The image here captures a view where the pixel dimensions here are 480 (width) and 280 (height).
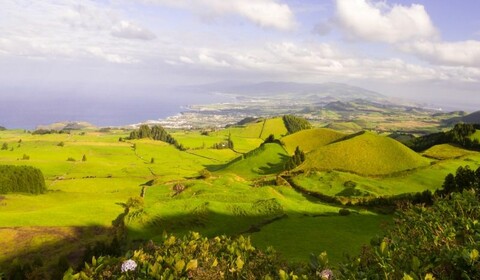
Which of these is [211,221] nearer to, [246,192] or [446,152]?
[246,192]

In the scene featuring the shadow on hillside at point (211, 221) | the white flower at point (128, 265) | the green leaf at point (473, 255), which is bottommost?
the shadow on hillside at point (211, 221)

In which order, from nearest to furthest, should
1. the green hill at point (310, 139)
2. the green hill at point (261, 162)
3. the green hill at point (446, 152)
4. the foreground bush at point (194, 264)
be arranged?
the foreground bush at point (194, 264) < the green hill at point (446, 152) < the green hill at point (261, 162) < the green hill at point (310, 139)

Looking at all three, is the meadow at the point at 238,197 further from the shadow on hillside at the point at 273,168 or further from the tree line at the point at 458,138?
the tree line at the point at 458,138

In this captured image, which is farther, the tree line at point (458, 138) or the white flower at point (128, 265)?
the tree line at point (458, 138)

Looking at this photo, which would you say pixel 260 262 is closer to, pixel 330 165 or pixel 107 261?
pixel 107 261

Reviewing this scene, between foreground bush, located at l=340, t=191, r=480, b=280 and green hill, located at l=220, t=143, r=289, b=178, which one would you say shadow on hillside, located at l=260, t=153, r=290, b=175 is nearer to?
green hill, located at l=220, t=143, r=289, b=178

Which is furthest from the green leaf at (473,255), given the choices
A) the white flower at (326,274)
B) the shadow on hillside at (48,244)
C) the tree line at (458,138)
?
the tree line at (458,138)
